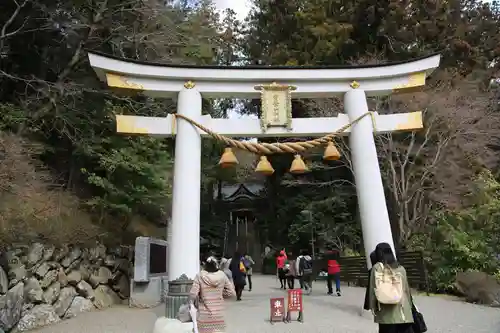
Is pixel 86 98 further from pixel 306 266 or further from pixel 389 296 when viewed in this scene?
pixel 389 296

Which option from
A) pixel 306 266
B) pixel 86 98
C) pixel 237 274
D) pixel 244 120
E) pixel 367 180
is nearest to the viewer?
pixel 367 180

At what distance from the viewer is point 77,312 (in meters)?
9.84

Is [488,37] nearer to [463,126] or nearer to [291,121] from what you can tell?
[463,126]

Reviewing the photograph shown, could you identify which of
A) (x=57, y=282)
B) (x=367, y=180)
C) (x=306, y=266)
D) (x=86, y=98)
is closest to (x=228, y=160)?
(x=367, y=180)

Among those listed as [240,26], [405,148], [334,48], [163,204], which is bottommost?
[163,204]

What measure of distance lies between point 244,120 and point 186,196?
221 cm

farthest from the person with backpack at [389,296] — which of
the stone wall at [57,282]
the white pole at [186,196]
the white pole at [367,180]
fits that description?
the stone wall at [57,282]

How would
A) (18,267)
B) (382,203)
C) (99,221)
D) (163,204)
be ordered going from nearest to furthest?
(18,267), (382,203), (99,221), (163,204)

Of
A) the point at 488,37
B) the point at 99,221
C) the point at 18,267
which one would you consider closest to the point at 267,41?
the point at 488,37

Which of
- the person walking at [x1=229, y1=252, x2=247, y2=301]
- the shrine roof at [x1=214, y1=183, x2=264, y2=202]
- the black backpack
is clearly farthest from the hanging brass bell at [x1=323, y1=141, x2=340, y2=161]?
the shrine roof at [x1=214, y1=183, x2=264, y2=202]

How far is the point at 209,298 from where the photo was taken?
457 centimetres

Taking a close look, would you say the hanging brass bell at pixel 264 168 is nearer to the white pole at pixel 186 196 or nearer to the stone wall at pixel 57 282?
the white pole at pixel 186 196

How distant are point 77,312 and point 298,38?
17.7 m

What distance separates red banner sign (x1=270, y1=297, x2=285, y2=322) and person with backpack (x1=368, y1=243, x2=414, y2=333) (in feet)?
14.0
